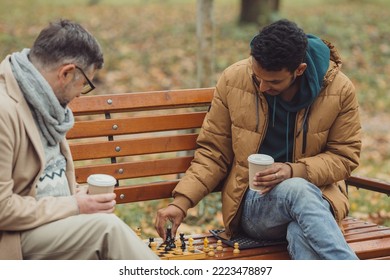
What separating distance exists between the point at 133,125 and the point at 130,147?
13 cm

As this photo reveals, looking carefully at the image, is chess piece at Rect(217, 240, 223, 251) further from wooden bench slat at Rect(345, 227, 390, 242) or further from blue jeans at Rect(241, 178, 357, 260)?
wooden bench slat at Rect(345, 227, 390, 242)

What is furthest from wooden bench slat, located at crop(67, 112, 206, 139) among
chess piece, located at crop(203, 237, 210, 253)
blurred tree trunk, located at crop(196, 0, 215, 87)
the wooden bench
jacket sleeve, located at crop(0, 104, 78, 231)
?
blurred tree trunk, located at crop(196, 0, 215, 87)

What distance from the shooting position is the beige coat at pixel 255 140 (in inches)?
176

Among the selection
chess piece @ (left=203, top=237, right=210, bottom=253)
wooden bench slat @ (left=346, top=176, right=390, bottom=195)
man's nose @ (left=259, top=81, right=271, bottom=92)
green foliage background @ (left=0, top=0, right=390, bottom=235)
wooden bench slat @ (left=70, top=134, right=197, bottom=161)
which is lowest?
green foliage background @ (left=0, top=0, right=390, bottom=235)

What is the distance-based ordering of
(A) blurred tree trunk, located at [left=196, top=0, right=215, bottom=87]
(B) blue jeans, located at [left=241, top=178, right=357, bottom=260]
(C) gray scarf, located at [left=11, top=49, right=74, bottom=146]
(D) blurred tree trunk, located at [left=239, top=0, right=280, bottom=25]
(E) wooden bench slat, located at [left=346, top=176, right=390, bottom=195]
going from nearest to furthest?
(C) gray scarf, located at [left=11, top=49, right=74, bottom=146] < (B) blue jeans, located at [left=241, top=178, right=357, bottom=260] < (E) wooden bench slat, located at [left=346, top=176, right=390, bottom=195] < (A) blurred tree trunk, located at [left=196, top=0, right=215, bottom=87] < (D) blurred tree trunk, located at [left=239, top=0, right=280, bottom=25]

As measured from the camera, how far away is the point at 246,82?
4570mm

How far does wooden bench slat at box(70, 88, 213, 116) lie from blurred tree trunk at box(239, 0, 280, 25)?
9.35 m

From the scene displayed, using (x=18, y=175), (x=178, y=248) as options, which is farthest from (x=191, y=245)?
(x=18, y=175)

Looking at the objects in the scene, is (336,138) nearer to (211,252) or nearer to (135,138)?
(211,252)

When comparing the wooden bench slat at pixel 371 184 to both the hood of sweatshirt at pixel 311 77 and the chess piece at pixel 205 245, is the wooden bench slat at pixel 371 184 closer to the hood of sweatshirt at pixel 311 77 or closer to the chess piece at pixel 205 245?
the hood of sweatshirt at pixel 311 77

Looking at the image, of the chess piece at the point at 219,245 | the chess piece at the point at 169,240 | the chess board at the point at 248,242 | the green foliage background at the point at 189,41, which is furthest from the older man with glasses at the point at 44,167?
the green foliage background at the point at 189,41

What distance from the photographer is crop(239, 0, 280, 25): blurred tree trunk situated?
46.2 feet

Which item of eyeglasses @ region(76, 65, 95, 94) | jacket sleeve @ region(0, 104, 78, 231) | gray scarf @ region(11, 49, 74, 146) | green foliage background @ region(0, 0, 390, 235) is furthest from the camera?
green foliage background @ region(0, 0, 390, 235)
